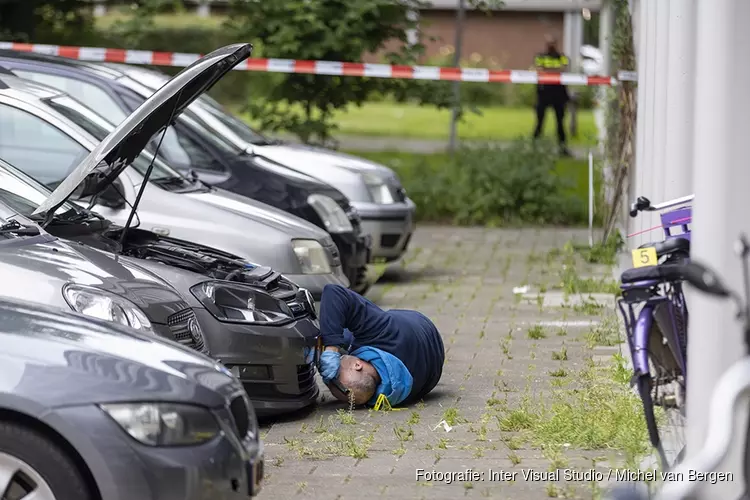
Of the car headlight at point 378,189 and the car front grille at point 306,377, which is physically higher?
the car front grille at point 306,377

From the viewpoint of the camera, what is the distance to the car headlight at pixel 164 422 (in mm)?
4473

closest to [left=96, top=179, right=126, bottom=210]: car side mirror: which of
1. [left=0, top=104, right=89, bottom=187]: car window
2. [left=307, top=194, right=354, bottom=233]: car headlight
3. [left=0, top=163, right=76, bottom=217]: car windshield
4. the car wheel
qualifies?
[left=0, top=163, right=76, bottom=217]: car windshield

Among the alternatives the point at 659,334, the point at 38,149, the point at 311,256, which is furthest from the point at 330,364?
the point at 38,149

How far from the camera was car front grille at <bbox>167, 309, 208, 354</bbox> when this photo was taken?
6414 millimetres

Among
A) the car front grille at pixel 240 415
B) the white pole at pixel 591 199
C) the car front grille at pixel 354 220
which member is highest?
the car front grille at pixel 240 415

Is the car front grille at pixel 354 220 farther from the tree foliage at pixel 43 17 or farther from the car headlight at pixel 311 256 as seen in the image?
the tree foliage at pixel 43 17

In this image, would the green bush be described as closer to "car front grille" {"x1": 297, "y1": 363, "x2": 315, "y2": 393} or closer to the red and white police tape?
the red and white police tape

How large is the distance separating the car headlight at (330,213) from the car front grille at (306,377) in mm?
3214

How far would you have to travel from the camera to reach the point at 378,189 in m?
12.0

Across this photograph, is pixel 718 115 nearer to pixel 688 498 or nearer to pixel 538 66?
pixel 688 498

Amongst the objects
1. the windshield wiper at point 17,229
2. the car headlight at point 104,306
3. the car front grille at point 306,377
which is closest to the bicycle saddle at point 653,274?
the car front grille at point 306,377

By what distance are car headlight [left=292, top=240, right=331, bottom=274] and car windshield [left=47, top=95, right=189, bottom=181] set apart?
41.7 inches

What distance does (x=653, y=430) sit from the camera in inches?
218

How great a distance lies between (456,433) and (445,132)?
2418 centimetres
